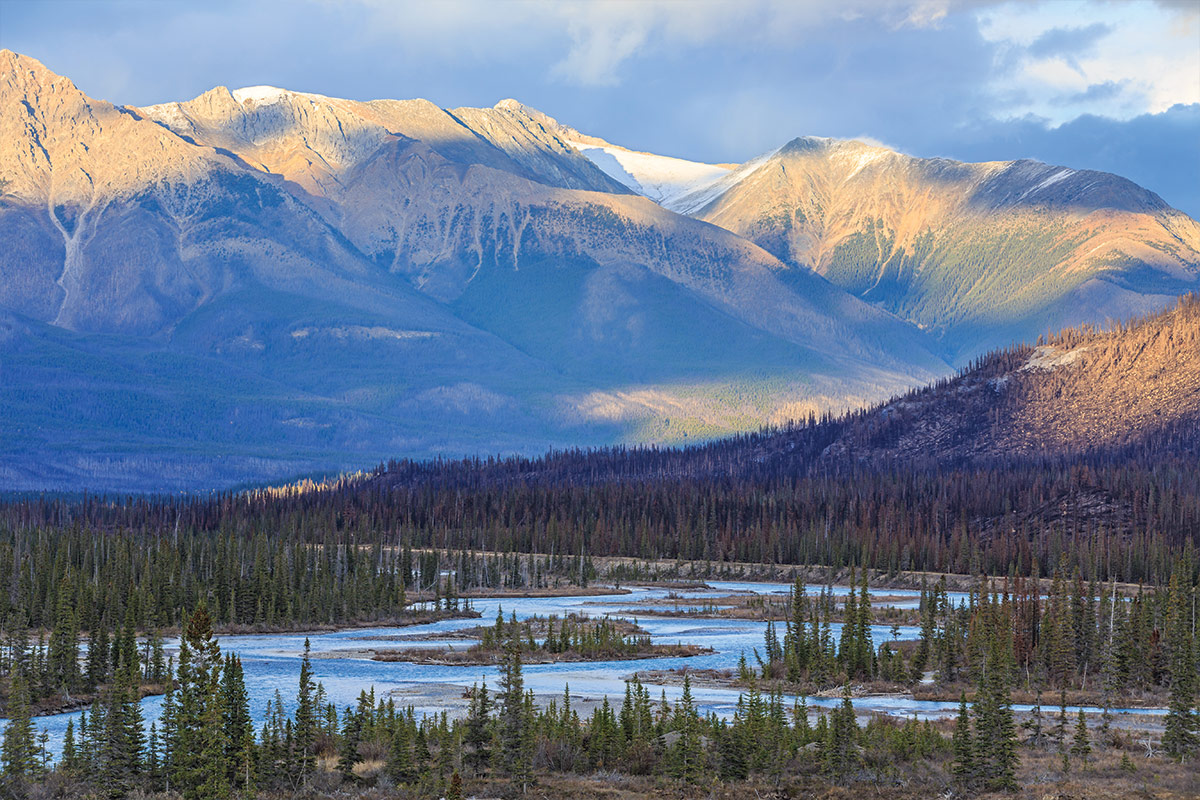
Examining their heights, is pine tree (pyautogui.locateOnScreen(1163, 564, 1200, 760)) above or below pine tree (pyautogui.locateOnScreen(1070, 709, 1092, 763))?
above

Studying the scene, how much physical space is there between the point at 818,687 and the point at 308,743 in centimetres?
2910

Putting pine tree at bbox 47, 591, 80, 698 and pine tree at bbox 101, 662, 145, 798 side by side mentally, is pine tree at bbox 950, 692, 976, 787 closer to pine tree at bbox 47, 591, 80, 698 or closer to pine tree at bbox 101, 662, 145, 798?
pine tree at bbox 101, 662, 145, 798

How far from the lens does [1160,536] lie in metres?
147

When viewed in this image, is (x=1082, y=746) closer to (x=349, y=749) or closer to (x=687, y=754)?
(x=687, y=754)

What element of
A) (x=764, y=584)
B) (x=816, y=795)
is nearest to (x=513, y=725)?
(x=816, y=795)

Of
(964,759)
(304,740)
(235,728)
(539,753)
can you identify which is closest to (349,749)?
(304,740)

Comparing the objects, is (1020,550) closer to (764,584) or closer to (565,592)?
(764,584)

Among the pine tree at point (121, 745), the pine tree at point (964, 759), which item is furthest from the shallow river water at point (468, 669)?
the pine tree at point (964, 759)

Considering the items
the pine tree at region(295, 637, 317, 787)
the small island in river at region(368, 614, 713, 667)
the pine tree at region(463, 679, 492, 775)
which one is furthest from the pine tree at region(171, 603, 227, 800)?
the small island in river at region(368, 614, 713, 667)

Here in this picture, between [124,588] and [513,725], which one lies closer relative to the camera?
[513,725]

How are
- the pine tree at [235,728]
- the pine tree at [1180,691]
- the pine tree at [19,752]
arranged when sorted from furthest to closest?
the pine tree at [1180,691], the pine tree at [235,728], the pine tree at [19,752]

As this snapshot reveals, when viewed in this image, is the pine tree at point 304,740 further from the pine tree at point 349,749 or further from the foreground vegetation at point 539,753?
the pine tree at point 349,749

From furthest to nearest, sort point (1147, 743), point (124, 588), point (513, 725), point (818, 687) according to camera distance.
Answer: point (124, 588)
point (818, 687)
point (1147, 743)
point (513, 725)

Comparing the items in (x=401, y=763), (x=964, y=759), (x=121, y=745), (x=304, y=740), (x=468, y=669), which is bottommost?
(x=468, y=669)
